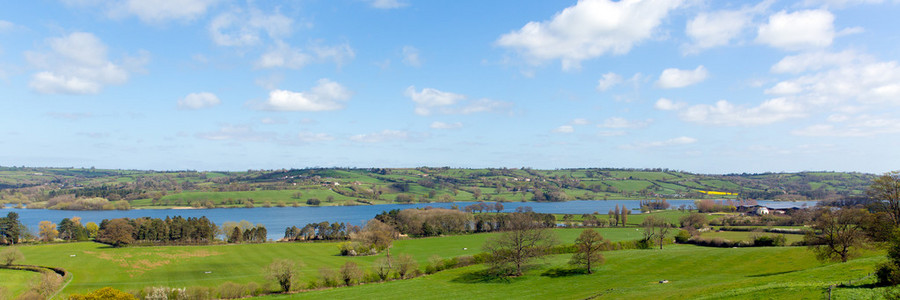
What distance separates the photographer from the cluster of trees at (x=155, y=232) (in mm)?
91688

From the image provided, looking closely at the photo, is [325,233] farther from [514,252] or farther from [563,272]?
[563,272]

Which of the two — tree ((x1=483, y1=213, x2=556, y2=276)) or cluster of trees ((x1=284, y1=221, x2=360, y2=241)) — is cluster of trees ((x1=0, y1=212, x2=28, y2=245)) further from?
tree ((x1=483, y1=213, x2=556, y2=276))

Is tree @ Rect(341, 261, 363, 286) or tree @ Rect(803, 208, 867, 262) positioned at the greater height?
tree @ Rect(803, 208, 867, 262)

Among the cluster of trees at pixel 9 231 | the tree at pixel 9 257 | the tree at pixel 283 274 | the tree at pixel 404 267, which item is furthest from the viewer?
the cluster of trees at pixel 9 231

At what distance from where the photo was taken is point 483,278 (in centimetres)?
5594

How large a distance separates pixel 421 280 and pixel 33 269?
56858mm

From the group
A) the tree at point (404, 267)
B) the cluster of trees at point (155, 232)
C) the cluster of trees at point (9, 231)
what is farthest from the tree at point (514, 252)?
the cluster of trees at point (9, 231)

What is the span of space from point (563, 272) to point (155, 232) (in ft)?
285

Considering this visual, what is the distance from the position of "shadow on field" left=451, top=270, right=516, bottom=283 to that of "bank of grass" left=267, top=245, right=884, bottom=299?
12 centimetres

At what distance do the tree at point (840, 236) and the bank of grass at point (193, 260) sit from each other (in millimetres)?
47508

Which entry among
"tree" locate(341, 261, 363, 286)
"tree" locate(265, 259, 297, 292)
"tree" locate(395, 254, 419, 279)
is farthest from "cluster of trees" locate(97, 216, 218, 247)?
"tree" locate(395, 254, 419, 279)

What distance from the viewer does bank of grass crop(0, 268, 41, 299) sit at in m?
49.1

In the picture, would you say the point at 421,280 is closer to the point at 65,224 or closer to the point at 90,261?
the point at 90,261

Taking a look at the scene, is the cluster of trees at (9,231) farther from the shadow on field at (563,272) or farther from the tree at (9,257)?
the shadow on field at (563,272)
